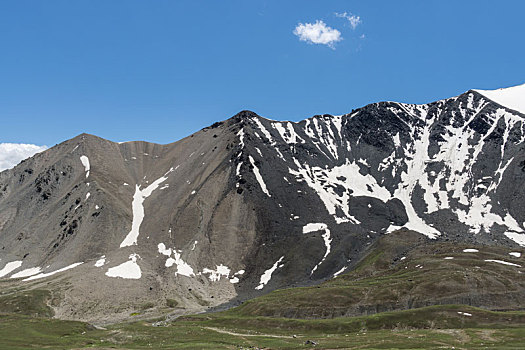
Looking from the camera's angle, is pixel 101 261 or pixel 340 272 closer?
pixel 340 272

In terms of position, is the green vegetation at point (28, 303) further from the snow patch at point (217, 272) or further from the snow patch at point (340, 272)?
the snow patch at point (340, 272)

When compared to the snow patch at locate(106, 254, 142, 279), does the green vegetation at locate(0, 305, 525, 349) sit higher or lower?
lower

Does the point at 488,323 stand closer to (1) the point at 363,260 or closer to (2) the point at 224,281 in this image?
(1) the point at 363,260

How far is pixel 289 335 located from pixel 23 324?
57789 mm

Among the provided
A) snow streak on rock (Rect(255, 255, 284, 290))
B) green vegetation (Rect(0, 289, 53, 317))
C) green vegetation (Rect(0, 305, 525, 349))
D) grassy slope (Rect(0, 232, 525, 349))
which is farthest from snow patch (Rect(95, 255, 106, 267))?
green vegetation (Rect(0, 305, 525, 349))

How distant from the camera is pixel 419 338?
65.5 metres

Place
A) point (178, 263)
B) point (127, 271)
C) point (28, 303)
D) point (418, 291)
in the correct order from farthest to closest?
point (178, 263) < point (127, 271) < point (28, 303) < point (418, 291)

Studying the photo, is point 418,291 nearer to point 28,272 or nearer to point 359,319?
point 359,319

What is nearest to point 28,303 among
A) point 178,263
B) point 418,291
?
point 178,263

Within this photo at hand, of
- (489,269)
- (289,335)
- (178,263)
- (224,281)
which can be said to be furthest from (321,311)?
(178,263)

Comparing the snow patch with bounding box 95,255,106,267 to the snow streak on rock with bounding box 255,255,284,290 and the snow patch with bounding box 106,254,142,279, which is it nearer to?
the snow patch with bounding box 106,254,142,279

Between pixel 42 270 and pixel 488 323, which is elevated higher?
pixel 42 270

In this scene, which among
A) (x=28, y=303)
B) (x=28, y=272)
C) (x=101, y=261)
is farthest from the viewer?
(x=28, y=272)

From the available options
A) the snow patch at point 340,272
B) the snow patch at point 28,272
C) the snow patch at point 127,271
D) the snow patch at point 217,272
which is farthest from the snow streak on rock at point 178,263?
the snow patch at point 340,272
